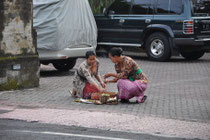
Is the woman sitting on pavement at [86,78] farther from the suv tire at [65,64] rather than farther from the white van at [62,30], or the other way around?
the suv tire at [65,64]

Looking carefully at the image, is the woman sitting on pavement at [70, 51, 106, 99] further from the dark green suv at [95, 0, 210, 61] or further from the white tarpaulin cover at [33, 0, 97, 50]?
the dark green suv at [95, 0, 210, 61]

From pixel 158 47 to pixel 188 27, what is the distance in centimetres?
138

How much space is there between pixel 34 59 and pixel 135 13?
7.07 meters

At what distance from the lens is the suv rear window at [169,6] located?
54.0ft

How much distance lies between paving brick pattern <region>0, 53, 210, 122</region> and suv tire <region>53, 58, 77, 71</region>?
0.17m

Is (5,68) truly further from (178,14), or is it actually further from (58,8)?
(178,14)

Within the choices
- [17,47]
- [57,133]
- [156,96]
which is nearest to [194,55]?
[156,96]

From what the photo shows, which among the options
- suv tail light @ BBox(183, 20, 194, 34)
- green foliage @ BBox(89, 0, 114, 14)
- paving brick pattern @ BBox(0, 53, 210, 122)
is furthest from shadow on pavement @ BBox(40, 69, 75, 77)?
green foliage @ BBox(89, 0, 114, 14)

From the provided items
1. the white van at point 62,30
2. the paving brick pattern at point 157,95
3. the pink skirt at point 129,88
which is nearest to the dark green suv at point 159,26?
the paving brick pattern at point 157,95

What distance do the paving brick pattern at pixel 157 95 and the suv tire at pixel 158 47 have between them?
1.31 meters

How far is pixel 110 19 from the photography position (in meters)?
18.3

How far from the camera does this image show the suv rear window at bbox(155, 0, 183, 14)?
16.5 m

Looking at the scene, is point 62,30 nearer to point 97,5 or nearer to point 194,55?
point 194,55

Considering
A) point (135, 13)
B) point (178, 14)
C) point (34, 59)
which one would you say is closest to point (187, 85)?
point (34, 59)
